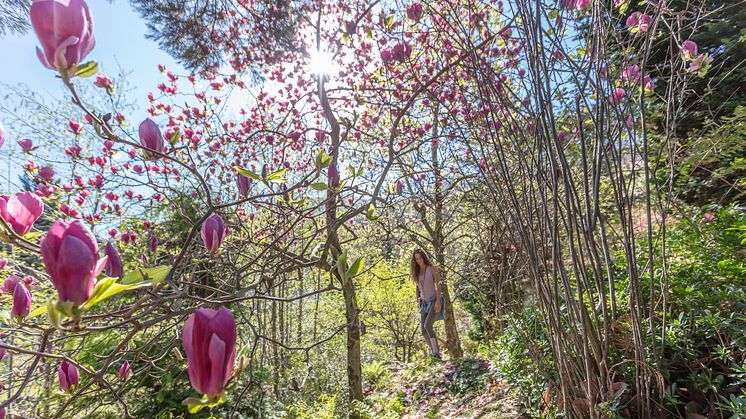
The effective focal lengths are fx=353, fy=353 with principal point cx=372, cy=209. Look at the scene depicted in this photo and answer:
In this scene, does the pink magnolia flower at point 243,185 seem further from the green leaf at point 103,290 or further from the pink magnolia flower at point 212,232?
the green leaf at point 103,290

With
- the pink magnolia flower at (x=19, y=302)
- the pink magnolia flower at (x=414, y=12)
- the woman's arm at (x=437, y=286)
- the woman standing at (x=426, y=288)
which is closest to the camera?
the pink magnolia flower at (x=19, y=302)

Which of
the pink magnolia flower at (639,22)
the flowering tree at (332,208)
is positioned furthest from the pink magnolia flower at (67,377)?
the pink magnolia flower at (639,22)

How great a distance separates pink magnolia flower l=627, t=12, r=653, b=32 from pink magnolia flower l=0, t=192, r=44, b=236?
1691mm

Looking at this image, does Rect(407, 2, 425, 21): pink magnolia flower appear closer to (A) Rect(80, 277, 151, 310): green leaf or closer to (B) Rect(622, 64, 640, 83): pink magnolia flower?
(B) Rect(622, 64, 640, 83): pink magnolia flower

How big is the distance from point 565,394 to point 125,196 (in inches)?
134

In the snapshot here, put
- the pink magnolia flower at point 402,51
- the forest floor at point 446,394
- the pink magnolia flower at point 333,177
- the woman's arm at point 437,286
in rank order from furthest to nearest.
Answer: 1. the woman's arm at point 437,286
2. the forest floor at point 446,394
3. the pink magnolia flower at point 402,51
4. the pink magnolia flower at point 333,177

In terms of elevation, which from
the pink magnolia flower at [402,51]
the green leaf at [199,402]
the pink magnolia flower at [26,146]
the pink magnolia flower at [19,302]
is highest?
the pink magnolia flower at [402,51]

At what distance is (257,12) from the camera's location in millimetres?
2479

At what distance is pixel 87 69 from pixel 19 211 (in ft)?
0.77

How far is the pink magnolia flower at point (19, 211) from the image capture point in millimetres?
495

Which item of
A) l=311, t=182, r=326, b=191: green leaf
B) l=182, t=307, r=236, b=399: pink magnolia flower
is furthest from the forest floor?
l=182, t=307, r=236, b=399: pink magnolia flower

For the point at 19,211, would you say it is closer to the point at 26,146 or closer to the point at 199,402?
the point at 199,402

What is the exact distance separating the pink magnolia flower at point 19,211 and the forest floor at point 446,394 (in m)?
2.31

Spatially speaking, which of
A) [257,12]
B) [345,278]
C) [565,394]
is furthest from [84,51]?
[257,12]
